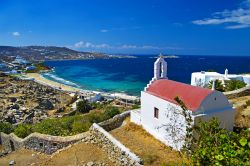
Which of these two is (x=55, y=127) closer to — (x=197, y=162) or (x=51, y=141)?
(x=51, y=141)

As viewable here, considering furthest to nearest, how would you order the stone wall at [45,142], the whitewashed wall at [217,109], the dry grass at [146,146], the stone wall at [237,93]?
the stone wall at [237,93] → the stone wall at [45,142] → the whitewashed wall at [217,109] → the dry grass at [146,146]

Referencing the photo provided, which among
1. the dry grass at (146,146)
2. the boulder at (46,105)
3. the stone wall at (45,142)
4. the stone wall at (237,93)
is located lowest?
the boulder at (46,105)

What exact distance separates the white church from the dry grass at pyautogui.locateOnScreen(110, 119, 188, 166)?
0.38m

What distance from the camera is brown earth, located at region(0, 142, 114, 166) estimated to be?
15188mm

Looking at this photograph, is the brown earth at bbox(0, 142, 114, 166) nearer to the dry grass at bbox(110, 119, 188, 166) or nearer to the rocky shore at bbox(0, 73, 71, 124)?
the dry grass at bbox(110, 119, 188, 166)

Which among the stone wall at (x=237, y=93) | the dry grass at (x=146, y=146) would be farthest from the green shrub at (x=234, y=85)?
the dry grass at (x=146, y=146)

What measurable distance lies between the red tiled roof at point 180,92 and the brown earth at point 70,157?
4773 mm

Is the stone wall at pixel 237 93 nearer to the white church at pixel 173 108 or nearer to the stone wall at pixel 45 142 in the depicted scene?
the white church at pixel 173 108

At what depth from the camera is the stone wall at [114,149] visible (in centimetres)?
1275

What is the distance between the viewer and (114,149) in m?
14.7

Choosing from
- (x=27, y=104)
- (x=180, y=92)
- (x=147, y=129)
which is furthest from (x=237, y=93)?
(x=27, y=104)

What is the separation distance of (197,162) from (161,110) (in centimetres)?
983

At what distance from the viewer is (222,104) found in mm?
14836

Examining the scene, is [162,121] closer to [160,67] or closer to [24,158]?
[160,67]
